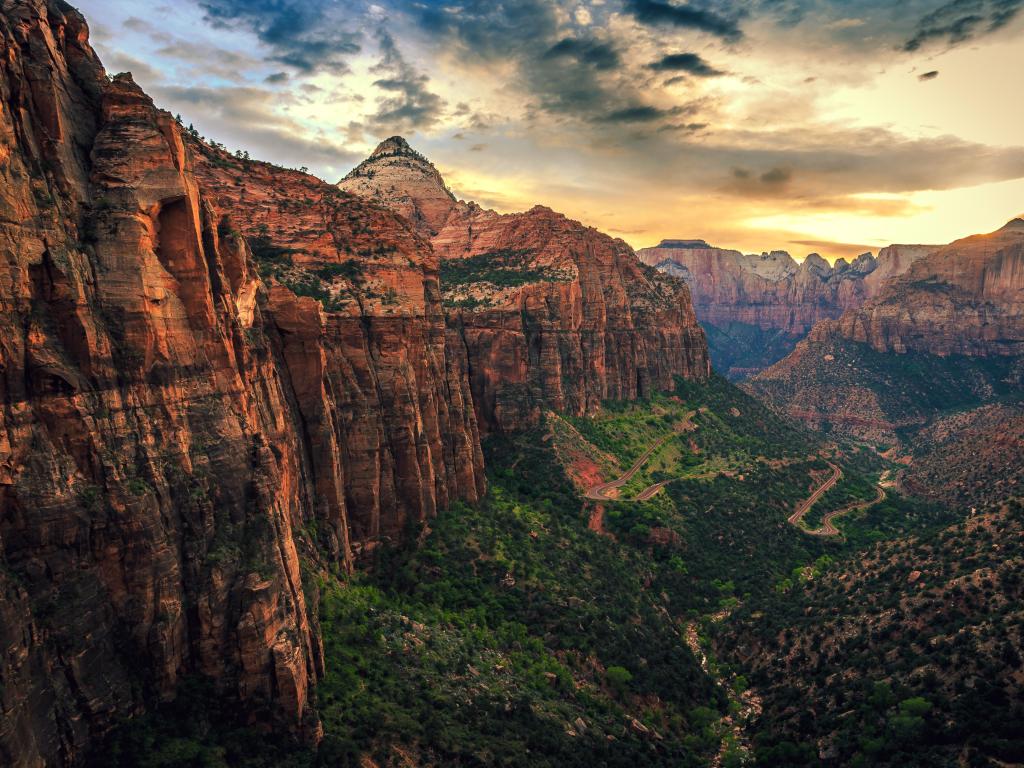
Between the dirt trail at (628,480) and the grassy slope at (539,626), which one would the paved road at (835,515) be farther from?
the dirt trail at (628,480)

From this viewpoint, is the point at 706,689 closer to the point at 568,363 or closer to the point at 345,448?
the point at 345,448

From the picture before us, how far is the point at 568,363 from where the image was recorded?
123000 millimetres

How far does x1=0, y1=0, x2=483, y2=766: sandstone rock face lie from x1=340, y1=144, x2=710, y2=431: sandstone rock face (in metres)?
61.7

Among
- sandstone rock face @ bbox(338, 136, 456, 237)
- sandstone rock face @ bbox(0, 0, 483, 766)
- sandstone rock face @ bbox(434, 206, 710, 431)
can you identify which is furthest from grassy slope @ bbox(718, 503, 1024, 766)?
sandstone rock face @ bbox(338, 136, 456, 237)

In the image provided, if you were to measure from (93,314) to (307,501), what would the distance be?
88.8 feet

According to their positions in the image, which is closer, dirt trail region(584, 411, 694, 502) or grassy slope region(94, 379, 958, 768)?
grassy slope region(94, 379, 958, 768)

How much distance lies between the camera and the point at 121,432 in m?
30.2

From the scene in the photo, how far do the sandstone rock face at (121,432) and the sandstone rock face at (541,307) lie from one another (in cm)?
6172

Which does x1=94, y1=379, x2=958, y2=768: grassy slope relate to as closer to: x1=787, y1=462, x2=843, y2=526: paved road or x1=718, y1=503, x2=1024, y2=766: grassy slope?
x1=787, y1=462, x2=843, y2=526: paved road

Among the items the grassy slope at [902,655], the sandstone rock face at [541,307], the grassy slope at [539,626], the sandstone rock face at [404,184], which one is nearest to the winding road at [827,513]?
the grassy slope at [539,626]

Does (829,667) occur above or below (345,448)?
below

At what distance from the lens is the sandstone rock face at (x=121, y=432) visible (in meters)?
26.2

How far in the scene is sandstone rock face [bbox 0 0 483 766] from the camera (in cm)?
2620

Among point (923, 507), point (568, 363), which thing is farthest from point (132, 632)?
point (923, 507)
